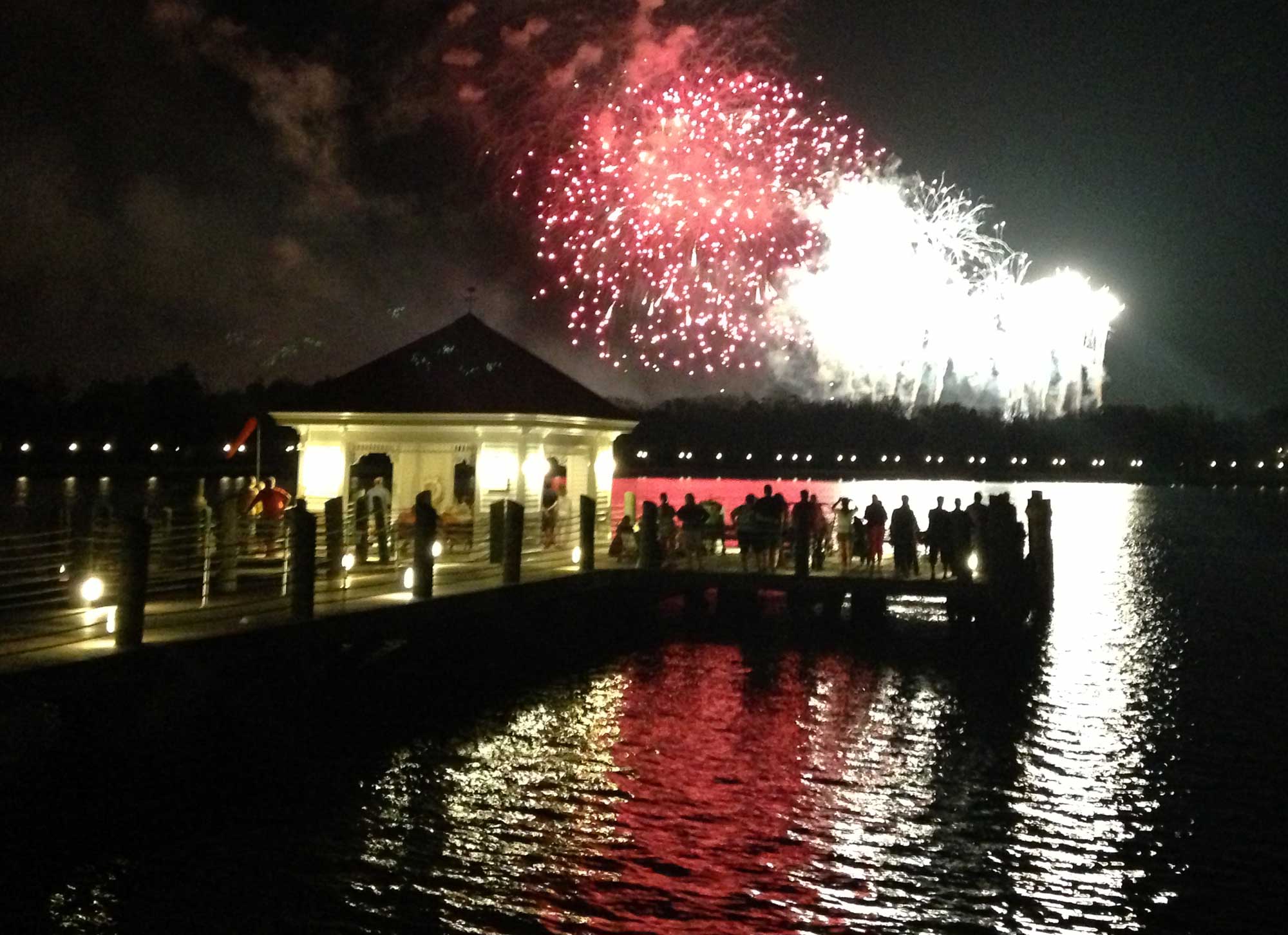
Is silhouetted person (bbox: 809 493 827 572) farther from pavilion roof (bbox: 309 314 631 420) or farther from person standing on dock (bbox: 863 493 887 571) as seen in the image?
pavilion roof (bbox: 309 314 631 420)

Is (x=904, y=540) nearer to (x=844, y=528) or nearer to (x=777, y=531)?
(x=844, y=528)

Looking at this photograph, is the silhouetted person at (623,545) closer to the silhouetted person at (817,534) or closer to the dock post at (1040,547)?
the silhouetted person at (817,534)

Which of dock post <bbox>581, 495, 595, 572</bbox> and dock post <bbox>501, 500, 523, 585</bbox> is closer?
dock post <bbox>501, 500, 523, 585</bbox>

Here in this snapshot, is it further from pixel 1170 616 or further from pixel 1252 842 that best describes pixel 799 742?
pixel 1170 616

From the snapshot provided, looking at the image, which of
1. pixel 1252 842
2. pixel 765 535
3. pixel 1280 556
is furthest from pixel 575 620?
pixel 1280 556

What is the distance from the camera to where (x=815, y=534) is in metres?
25.1

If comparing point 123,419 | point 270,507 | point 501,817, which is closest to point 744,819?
point 501,817

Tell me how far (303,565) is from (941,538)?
41.8 feet

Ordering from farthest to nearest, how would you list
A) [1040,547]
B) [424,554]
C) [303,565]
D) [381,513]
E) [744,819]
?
[1040,547] → [381,513] → [424,554] → [303,565] → [744,819]

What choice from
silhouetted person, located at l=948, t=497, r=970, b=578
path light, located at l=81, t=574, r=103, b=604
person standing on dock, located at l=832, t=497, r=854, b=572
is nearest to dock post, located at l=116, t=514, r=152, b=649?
path light, located at l=81, t=574, r=103, b=604

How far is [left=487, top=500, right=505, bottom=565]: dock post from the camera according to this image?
70.0 feet

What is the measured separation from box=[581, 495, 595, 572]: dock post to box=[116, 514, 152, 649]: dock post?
34.5 feet

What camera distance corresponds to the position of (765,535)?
2470cm

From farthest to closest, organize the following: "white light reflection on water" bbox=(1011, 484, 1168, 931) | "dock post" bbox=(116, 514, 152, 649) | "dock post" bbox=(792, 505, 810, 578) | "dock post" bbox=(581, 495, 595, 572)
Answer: "dock post" bbox=(792, 505, 810, 578) < "dock post" bbox=(581, 495, 595, 572) < "dock post" bbox=(116, 514, 152, 649) < "white light reflection on water" bbox=(1011, 484, 1168, 931)
